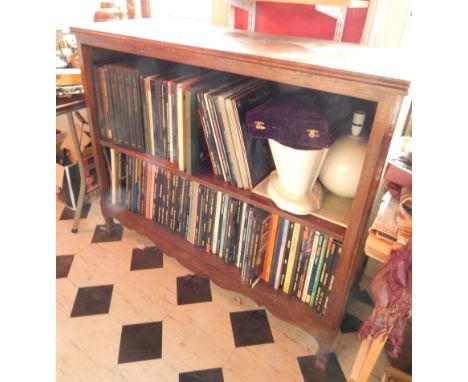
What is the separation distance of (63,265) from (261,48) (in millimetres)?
1225

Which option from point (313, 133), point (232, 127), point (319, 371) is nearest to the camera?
point (313, 133)

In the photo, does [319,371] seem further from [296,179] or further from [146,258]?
[146,258]

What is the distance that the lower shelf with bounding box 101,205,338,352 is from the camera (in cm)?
105

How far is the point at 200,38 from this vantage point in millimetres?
996

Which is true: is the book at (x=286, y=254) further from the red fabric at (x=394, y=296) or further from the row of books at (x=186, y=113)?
the red fabric at (x=394, y=296)

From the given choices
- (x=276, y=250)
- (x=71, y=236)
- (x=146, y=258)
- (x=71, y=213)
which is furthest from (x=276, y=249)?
(x=71, y=213)

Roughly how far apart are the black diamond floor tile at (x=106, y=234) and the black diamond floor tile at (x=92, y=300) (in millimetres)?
301

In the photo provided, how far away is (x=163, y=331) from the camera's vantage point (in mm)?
1188

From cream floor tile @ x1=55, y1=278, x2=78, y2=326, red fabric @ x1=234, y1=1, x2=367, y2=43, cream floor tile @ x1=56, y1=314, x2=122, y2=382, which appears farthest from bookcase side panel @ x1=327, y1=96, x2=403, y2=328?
cream floor tile @ x1=55, y1=278, x2=78, y2=326

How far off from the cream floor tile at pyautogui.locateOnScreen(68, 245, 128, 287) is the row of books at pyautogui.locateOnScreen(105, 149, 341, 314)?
10.4 inches
